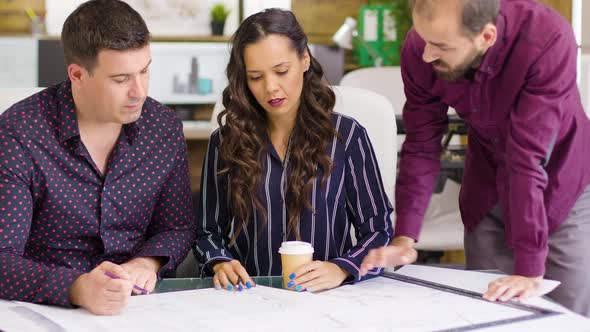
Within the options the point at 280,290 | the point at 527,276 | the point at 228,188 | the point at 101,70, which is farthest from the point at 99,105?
the point at 527,276

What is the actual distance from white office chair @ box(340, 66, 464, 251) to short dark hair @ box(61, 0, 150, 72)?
1.50 meters

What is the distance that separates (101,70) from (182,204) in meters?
0.37

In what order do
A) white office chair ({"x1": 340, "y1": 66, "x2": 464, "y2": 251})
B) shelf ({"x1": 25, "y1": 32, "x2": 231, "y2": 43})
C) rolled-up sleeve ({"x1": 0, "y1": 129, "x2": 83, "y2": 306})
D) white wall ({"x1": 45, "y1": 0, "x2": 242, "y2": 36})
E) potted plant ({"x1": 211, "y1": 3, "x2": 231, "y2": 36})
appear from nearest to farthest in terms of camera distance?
rolled-up sleeve ({"x1": 0, "y1": 129, "x2": 83, "y2": 306}), white office chair ({"x1": 340, "y1": 66, "x2": 464, "y2": 251}), shelf ({"x1": 25, "y1": 32, "x2": 231, "y2": 43}), potted plant ({"x1": 211, "y1": 3, "x2": 231, "y2": 36}), white wall ({"x1": 45, "y1": 0, "x2": 242, "y2": 36})

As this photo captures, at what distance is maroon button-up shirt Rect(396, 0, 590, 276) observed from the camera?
1.68 meters

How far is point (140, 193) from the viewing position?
1847 millimetres

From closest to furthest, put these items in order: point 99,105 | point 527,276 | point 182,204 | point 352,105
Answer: point 527,276 < point 99,105 < point 182,204 < point 352,105

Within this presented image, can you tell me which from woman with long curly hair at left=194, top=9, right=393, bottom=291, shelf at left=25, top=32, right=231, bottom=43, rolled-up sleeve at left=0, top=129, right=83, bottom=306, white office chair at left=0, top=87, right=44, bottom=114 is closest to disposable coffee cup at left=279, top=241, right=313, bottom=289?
woman with long curly hair at left=194, top=9, right=393, bottom=291

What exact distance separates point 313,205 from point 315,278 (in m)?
0.34

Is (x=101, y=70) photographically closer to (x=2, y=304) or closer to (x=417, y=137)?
(x=2, y=304)

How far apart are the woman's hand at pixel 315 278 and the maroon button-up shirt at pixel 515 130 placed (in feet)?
0.82

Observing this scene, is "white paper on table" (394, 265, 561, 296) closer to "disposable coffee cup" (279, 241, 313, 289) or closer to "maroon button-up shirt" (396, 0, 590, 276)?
"maroon button-up shirt" (396, 0, 590, 276)

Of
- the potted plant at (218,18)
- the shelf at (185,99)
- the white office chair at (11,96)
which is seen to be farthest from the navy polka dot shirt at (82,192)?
the potted plant at (218,18)

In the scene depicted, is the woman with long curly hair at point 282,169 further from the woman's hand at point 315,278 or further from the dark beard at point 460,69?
the dark beard at point 460,69

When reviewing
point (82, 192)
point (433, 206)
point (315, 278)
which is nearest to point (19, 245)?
point (82, 192)
